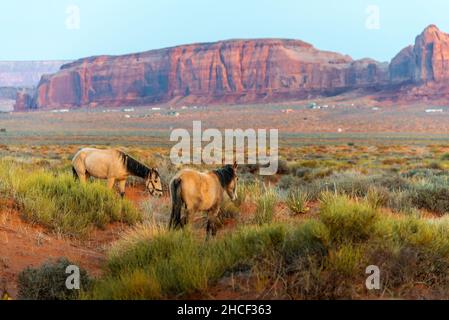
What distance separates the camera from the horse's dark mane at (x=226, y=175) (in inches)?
333

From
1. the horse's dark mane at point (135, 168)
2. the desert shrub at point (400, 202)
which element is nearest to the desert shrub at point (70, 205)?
the horse's dark mane at point (135, 168)

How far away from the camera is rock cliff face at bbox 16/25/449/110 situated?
465ft

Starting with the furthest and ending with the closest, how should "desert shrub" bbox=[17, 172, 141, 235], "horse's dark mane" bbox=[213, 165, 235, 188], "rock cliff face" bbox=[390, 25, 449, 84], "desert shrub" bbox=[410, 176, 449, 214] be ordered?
1. "rock cliff face" bbox=[390, 25, 449, 84]
2. "desert shrub" bbox=[410, 176, 449, 214]
3. "desert shrub" bbox=[17, 172, 141, 235]
4. "horse's dark mane" bbox=[213, 165, 235, 188]

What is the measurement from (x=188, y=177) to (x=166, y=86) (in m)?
176

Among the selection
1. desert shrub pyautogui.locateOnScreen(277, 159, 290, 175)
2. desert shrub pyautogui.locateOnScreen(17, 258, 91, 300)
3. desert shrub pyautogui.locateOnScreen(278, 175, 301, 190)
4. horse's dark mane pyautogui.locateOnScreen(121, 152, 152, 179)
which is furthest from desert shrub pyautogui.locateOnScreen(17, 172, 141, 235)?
desert shrub pyautogui.locateOnScreen(277, 159, 290, 175)

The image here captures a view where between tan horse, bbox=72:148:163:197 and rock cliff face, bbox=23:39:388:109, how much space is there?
13806 cm

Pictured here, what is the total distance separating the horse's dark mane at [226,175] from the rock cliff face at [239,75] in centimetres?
12816

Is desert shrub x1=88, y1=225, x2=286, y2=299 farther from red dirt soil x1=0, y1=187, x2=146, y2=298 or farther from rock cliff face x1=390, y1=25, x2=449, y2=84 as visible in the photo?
rock cliff face x1=390, y1=25, x2=449, y2=84

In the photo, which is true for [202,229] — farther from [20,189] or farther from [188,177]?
[20,189]

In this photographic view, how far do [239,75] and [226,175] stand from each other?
545 feet

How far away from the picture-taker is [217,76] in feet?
567

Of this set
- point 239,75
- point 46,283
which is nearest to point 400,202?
point 46,283

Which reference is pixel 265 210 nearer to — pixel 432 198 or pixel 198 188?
pixel 198 188

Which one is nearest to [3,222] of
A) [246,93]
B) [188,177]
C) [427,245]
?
[188,177]
